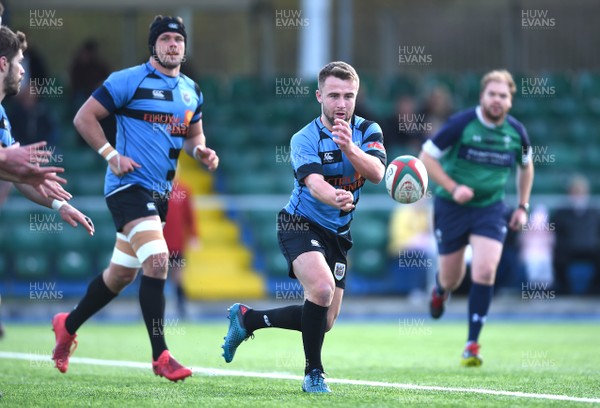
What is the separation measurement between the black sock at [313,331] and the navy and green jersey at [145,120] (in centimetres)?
174

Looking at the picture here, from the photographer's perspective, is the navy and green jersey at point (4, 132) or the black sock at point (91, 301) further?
the black sock at point (91, 301)

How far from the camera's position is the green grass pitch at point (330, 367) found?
6711 mm

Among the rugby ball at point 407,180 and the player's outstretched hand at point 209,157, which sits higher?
the player's outstretched hand at point 209,157

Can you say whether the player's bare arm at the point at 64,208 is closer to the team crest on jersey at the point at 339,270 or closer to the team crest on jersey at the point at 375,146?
the team crest on jersey at the point at 339,270

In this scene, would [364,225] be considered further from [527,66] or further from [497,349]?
[527,66]

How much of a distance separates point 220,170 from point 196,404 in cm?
1294

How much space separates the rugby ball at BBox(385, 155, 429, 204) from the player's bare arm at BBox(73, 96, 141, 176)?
1.86 m

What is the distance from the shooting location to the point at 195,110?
27.6 ft

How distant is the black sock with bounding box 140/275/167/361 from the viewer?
775cm

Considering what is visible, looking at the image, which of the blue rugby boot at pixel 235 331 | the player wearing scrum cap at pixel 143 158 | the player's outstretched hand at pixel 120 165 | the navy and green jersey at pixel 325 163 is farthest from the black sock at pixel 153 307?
the navy and green jersey at pixel 325 163

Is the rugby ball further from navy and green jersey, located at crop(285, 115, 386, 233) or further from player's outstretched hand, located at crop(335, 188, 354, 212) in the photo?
player's outstretched hand, located at crop(335, 188, 354, 212)

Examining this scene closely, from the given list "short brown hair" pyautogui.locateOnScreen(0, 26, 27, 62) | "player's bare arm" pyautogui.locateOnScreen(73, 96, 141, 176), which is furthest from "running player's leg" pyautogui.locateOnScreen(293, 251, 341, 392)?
"short brown hair" pyautogui.locateOnScreen(0, 26, 27, 62)

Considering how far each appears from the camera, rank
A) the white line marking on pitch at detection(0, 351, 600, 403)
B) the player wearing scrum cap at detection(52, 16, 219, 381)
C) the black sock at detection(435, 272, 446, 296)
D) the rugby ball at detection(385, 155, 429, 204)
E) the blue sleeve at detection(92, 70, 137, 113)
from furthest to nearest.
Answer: the black sock at detection(435, 272, 446, 296) < the blue sleeve at detection(92, 70, 137, 113) < the player wearing scrum cap at detection(52, 16, 219, 381) < the rugby ball at detection(385, 155, 429, 204) < the white line marking on pitch at detection(0, 351, 600, 403)

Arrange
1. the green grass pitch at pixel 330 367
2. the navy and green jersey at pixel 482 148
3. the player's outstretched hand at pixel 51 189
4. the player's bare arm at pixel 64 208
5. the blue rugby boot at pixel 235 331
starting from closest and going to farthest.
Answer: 1. the player's outstretched hand at pixel 51 189
2. the green grass pitch at pixel 330 367
3. the player's bare arm at pixel 64 208
4. the blue rugby boot at pixel 235 331
5. the navy and green jersey at pixel 482 148
